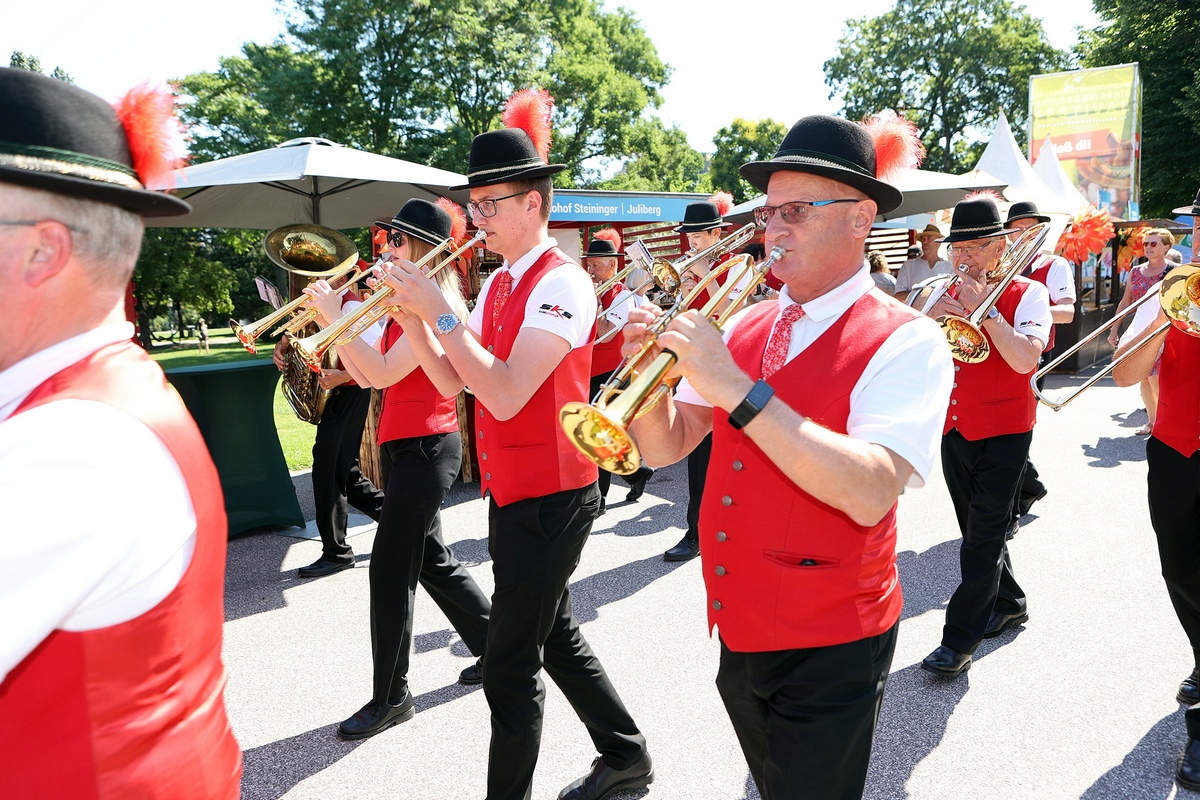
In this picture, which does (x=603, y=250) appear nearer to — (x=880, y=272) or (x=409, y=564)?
(x=880, y=272)

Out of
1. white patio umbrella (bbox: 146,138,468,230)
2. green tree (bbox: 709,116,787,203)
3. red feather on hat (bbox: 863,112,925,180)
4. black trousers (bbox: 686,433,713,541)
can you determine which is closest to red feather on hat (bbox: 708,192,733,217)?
white patio umbrella (bbox: 146,138,468,230)

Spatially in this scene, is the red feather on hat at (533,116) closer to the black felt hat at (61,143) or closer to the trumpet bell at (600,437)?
the trumpet bell at (600,437)

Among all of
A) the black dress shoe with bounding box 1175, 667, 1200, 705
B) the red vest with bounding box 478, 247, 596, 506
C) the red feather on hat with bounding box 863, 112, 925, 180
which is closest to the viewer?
the red feather on hat with bounding box 863, 112, 925, 180

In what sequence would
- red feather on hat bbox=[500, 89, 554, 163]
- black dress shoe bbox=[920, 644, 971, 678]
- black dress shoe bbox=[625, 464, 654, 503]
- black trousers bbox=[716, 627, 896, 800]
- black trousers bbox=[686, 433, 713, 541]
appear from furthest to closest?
black dress shoe bbox=[625, 464, 654, 503] → black trousers bbox=[686, 433, 713, 541] → black dress shoe bbox=[920, 644, 971, 678] → red feather on hat bbox=[500, 89, 554, 163] → black trousers bbox=[716, 627, 896, 800]

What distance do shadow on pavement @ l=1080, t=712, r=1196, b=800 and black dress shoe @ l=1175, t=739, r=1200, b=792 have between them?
0.09 feet

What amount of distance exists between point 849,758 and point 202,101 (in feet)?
90.9

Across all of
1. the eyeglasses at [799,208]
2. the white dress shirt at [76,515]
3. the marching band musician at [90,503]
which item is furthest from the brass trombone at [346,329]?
the white dress shirt at [76,515]

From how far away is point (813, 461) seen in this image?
67.9 inches

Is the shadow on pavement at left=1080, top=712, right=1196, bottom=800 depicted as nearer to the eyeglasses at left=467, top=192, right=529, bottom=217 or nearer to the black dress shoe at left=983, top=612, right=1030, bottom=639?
the black dress shoe at left=983, top=612, right=1030, bottom=639

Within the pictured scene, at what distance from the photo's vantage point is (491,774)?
2.74 metres

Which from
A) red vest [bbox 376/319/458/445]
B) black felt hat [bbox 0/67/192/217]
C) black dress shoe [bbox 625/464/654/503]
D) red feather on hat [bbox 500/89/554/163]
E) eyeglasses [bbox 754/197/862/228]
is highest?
red feather on hat [bbox 500/89/554/163]

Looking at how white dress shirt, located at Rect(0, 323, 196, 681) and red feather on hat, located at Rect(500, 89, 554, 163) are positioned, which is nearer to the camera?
white dress shirt, located at Rect(0, 323, 196, 681)

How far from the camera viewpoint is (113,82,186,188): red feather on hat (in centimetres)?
133

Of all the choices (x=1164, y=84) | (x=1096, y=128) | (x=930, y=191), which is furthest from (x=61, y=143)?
(x=1164, y=84)
